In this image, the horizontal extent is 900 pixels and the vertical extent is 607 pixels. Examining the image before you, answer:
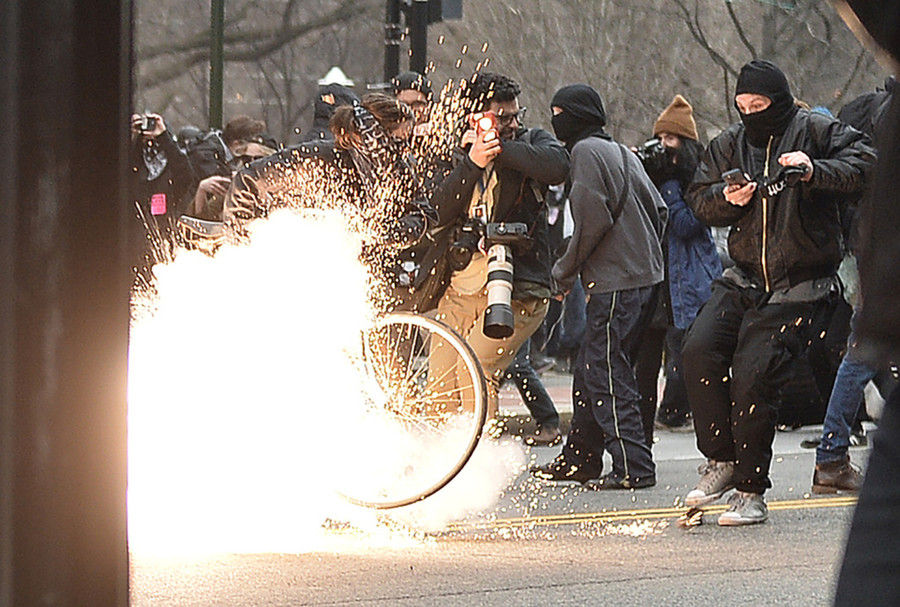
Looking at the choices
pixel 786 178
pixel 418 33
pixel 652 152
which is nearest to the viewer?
pixel 786 178

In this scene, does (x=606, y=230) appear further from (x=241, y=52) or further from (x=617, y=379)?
(x=241, y=52)

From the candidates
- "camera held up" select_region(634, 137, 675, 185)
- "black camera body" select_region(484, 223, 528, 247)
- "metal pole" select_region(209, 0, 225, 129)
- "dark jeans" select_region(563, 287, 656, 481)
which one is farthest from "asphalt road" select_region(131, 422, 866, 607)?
"metal pole" select_region(209, 0, 225, 129)

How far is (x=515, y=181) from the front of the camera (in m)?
8.80

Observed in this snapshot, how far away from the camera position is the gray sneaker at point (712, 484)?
744cm

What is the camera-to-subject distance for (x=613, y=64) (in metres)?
24.9

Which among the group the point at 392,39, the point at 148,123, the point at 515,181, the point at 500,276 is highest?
the point at 392,39

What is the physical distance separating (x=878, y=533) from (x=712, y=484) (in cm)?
521

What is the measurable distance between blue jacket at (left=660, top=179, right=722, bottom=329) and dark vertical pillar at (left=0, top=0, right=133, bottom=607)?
8833 mm

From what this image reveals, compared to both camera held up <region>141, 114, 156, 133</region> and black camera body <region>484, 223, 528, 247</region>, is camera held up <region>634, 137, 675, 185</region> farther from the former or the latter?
camera held up <region>141, 114, 156, 133</region>

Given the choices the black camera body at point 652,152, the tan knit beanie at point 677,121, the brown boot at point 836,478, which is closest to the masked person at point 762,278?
the brown boot at point 836,478

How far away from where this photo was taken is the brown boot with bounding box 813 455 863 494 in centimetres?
882

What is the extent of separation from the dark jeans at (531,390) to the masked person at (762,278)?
3244 millimetres

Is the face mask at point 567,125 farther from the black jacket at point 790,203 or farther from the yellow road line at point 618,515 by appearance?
the yellow road line at point 618,515

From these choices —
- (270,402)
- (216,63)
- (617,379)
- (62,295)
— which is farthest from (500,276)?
(216,63)
